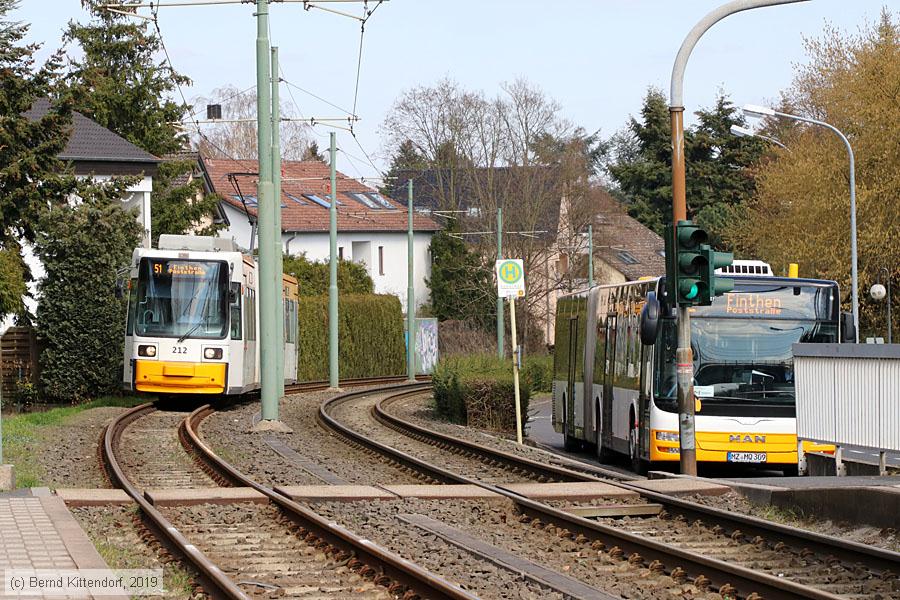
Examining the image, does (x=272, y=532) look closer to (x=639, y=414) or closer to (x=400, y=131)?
(x=639, y=414)

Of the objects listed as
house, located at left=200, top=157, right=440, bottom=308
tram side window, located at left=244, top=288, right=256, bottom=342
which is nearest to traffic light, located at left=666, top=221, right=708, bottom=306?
tram side window, located at left=244, top=288, right=256, bottom=342

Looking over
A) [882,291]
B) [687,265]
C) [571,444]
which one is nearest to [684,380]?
[687,265]

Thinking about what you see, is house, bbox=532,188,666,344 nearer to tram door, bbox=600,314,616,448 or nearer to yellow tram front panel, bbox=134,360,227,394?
yellow tram front panel, bbox=134,360,227,394

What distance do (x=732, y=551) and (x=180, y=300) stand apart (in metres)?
20.2

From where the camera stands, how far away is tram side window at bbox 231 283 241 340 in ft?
98.1

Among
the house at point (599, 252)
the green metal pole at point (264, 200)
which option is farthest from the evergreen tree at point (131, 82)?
the green metal pole at point (264, 200)

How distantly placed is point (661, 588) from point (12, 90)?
30270 mm

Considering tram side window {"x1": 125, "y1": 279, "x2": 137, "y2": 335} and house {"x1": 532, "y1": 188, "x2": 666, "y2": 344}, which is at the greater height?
house {"x1": 532, "y1": 188, "x2": 666, "y2": 344}

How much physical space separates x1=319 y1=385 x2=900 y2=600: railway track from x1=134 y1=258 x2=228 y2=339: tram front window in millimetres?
15339

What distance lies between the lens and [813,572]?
32.8ft

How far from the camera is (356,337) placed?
58344 mm

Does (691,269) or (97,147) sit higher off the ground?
(97,147)

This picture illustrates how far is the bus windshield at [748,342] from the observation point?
18.9 metres

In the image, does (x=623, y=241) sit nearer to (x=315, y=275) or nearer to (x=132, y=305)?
(x=315, y=275)
